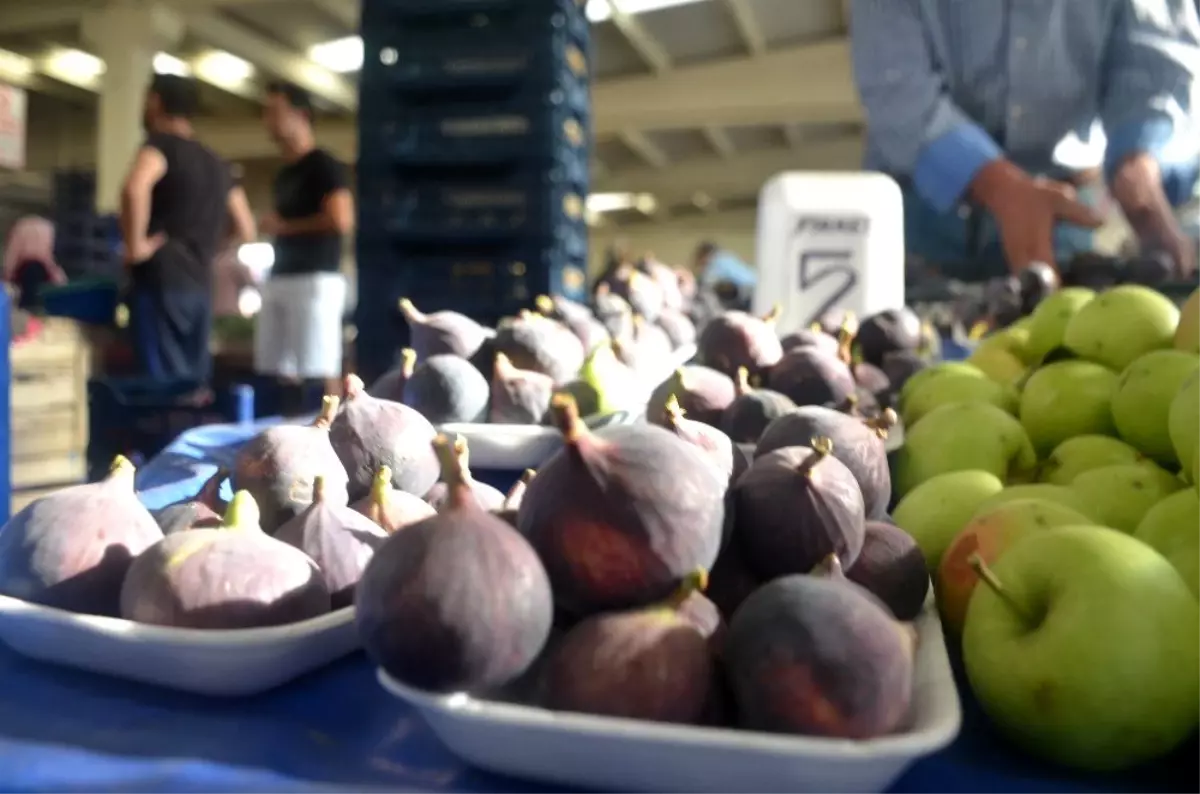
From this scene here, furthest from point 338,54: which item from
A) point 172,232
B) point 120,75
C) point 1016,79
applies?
point 1016,79

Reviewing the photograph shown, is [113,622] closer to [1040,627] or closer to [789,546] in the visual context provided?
[789,546]

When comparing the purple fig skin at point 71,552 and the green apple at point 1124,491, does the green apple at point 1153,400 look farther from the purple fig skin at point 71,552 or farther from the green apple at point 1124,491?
the purple fig skin at point 71,552

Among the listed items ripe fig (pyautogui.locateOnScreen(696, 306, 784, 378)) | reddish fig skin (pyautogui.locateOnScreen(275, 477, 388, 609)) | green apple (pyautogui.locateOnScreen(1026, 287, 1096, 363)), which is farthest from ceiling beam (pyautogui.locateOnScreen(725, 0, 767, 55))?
reddish fig skin (pyautogui.locateOnScreen(275, 477, 388, 609))

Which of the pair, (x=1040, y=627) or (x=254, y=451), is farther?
(x=254, y=451)

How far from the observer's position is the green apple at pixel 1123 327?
102 centimetres

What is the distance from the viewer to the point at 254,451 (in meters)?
0.68

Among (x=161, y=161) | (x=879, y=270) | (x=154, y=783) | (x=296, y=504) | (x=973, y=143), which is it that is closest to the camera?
(x=154, y=783)

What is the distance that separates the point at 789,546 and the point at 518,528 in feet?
0.49

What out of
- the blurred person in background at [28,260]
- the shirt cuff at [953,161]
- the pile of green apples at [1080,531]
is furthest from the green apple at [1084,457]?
the blurred person in background at [28,260]

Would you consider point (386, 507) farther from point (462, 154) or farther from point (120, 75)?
point (120, 75)

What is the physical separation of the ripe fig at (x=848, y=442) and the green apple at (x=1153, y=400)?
30 cm

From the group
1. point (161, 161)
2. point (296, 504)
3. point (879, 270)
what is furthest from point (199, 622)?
point (161, 161)

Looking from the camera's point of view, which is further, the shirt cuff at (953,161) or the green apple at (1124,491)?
the shirt cuff at (953,161)

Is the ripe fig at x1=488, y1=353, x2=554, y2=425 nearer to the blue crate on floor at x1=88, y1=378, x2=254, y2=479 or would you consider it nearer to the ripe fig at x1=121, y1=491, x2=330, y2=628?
the ripe fig at x1=121, y1=491, x2=330, y2=628
